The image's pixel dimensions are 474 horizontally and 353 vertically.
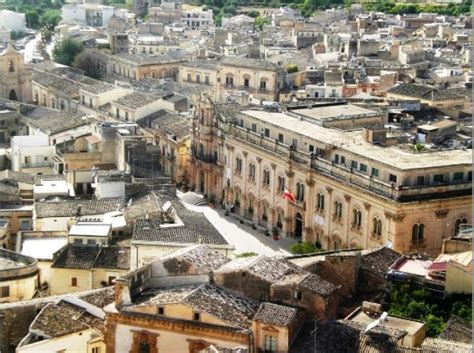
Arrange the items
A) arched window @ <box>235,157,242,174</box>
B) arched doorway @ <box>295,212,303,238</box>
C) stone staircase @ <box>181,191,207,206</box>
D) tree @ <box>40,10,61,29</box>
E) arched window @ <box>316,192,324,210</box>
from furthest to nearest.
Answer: tree @ <box>40,10,61,29</box> → stone staircase @ <box>181,191,207,206</box> → arched window @ <box>235,157,242,174</box> → arched doorway @ <box>295,212,303,238</box> → arched window @ <box>316,192,324,210</box>

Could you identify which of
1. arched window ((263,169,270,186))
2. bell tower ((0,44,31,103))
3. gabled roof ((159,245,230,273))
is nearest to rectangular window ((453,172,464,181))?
arched window ((263,169,270,186))

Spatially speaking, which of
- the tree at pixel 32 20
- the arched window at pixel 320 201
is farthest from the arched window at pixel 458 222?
the tree at pixel 32 20

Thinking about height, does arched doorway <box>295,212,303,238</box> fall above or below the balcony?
below

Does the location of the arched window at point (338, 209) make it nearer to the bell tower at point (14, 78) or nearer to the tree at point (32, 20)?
the bell tower at point (14, 78)

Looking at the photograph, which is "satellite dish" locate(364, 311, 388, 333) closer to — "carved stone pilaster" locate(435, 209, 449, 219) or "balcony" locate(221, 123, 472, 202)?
"balcony" locate(221, 123, 472, 202)

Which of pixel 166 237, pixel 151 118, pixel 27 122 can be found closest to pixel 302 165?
pixel 166 237

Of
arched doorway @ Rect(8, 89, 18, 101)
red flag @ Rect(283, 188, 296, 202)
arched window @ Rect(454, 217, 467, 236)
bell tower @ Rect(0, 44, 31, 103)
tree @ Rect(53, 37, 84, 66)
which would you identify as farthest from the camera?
tree @ Rect(53, 37, 84, 66)
